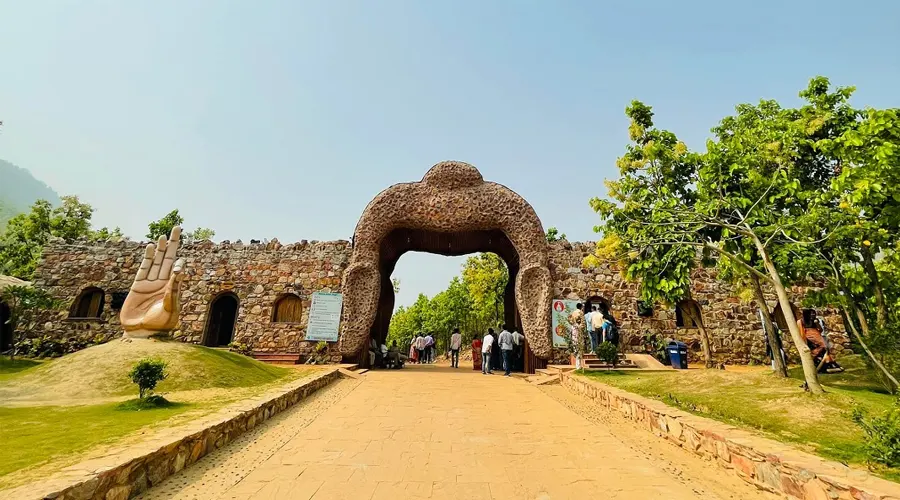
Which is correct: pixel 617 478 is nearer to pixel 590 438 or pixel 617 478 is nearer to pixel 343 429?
pixel 590 438

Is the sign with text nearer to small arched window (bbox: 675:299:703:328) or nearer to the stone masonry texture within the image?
the stone masonry texture

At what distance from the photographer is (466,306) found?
30.5m

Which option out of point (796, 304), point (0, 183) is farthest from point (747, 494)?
point (0, 183)

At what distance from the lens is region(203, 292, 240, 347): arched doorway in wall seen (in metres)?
15.6

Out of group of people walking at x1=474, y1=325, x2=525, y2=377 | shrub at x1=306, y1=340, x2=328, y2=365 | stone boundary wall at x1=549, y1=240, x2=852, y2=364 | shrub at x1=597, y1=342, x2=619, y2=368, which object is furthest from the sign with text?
shrub at x1=597, y1=342, x2=619, y2=368

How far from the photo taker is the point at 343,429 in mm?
5379

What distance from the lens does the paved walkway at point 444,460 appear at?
11.2 feet

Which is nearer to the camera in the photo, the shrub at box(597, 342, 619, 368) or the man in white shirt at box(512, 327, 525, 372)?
the shrub at box(597, 342, 619, 368)

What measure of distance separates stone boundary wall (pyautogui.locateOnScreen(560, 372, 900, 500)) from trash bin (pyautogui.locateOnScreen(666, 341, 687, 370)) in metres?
8.19

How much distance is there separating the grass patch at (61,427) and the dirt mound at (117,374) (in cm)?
116

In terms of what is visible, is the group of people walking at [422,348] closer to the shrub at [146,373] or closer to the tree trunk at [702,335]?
the tree trunk at [702,335]

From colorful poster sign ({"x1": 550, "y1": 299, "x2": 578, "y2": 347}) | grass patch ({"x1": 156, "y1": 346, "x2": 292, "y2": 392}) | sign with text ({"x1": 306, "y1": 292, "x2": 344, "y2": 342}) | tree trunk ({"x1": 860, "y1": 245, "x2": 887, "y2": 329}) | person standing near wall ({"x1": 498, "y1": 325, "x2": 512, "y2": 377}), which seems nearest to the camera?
grass patch ({"x1": 156, "y1": 346, "x2": 292, "y2": 392})

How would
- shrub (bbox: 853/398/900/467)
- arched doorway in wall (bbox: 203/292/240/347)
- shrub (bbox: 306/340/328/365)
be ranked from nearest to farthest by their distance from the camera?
1. shrub (bbox: 853/398/900/467)
2. shrub (bbox: 306/340/328/365)
3. arched doorway in wall (bbox: 203/292/240/347)

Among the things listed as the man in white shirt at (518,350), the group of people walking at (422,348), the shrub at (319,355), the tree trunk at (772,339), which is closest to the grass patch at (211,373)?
the shrub at (319,355)
